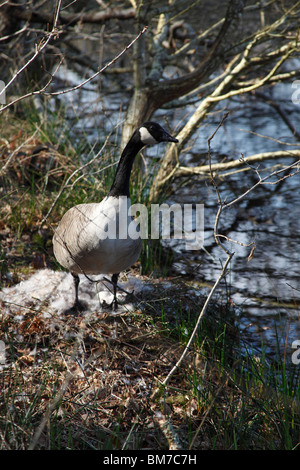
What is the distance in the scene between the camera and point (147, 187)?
5.18 meters

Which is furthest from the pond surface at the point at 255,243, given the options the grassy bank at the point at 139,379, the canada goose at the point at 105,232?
Result: the canada goose at the point at 105,232

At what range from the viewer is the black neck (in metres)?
3.33

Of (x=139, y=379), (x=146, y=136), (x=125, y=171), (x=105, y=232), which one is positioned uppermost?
(x=146, y=136)

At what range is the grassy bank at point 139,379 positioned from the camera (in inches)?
97.8

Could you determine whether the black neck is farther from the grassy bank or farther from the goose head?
the grassy bank

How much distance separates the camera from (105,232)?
318 cm

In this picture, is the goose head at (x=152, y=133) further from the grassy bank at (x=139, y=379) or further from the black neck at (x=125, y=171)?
the grassy bank at (x=139, y=379)

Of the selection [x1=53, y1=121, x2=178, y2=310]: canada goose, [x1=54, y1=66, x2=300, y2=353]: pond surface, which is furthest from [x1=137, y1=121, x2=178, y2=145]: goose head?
[x1=54, y1=66, x2=300, y2=353]: pond surface

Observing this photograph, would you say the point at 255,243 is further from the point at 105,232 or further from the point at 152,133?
the point at 105,232

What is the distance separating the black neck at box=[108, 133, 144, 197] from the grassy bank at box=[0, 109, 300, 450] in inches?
30.7

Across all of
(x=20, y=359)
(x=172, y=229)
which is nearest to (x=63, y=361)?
(x=20, y=359)

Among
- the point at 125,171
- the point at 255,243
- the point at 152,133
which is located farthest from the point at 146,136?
the point at 255,243

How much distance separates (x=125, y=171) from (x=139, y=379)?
1459 millimetres
